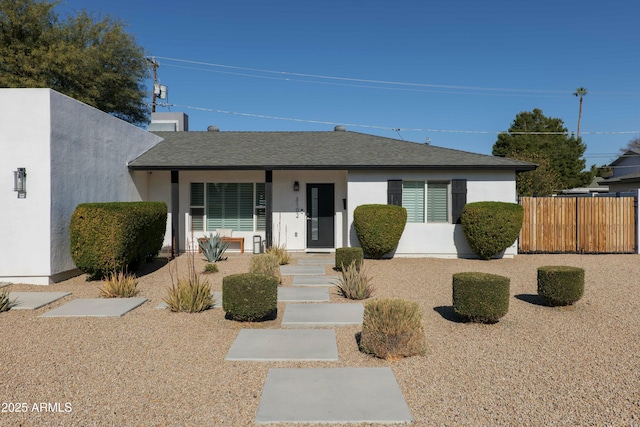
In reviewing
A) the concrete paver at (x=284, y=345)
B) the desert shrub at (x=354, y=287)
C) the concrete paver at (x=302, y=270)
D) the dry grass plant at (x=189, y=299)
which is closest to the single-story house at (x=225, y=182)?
the concrete paver at (x=302, y=270)

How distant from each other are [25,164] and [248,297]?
599 cm

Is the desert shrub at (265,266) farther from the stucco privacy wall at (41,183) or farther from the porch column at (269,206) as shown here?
the stucco privacy wall at (41,183)

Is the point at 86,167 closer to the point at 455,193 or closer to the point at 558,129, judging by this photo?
the point at 455,193

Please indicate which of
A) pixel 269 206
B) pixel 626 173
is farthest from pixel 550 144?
pixel 269 206

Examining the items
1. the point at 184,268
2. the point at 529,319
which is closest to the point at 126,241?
the point at 184,268

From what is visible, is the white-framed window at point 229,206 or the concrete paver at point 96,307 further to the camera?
the white-framed window at point 229,206

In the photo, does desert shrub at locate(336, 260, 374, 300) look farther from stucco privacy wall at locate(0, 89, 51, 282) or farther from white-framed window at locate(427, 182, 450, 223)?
stucco privacy wall at locate(0, 89, 51, 282)

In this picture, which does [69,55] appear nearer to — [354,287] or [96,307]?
[96,307]

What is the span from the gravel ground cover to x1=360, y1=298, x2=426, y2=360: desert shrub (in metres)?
0.12

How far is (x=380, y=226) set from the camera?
39.9 ft

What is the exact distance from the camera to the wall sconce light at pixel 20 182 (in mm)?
8727

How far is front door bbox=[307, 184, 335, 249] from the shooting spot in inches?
564

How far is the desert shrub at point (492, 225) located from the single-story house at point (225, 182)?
0.66m

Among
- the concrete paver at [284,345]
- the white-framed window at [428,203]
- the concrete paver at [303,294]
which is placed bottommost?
the concrete paver at [284,345]
